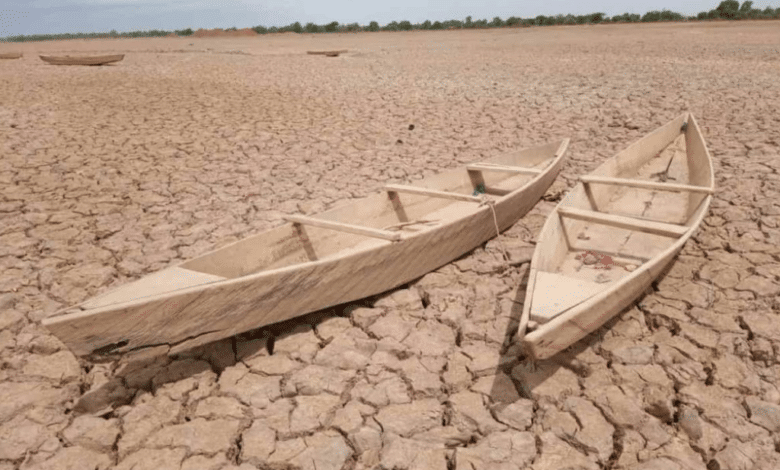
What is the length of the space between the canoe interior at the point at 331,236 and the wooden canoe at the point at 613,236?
32.0 inches

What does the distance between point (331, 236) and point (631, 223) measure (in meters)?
2.40

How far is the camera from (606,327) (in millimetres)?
3096

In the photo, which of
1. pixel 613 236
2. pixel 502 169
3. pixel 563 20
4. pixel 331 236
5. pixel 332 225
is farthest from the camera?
pixel 563 20

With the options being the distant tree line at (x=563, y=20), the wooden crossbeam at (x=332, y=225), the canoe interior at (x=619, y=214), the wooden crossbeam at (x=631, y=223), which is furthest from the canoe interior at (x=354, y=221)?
the distant tree line at (x=563, y=20)

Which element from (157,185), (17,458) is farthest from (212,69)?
(17,458)

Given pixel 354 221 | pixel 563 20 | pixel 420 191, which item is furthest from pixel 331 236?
pixel 563 20

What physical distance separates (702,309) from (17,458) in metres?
4.18

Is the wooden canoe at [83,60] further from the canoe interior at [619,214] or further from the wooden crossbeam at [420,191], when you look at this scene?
the canoe interior at [619,214]

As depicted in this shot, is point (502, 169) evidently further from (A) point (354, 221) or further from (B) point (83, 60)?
(B) point (83, 60)

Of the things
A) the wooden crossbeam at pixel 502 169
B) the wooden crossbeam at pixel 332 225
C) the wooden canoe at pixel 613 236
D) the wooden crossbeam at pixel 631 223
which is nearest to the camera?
the wooden canoe at pixel 613 236

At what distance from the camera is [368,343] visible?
3.08 m

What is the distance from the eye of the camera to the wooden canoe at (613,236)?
2.48 meters

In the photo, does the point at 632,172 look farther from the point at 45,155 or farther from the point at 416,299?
the point at 45,155

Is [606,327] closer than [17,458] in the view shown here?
No
